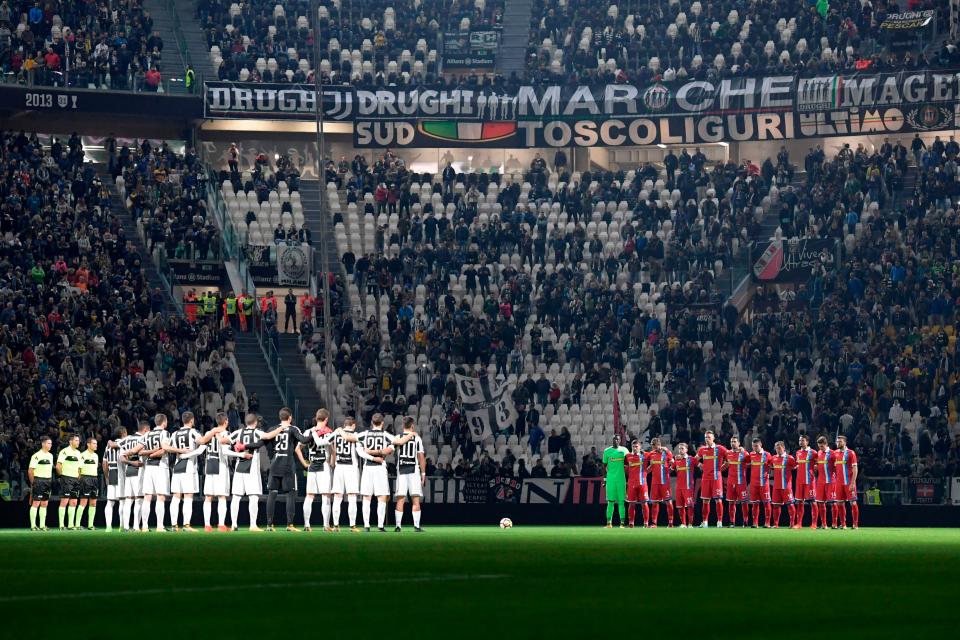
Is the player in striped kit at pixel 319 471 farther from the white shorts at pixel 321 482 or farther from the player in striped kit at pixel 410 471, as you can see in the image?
the player in striped kit at pixel 410 471

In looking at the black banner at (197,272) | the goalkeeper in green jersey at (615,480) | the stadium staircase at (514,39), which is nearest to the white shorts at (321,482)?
the goalkeeper in green jersey at (615,480)

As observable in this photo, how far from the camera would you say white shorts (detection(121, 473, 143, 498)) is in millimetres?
30672

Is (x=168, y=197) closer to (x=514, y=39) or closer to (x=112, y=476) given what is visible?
(x=514, y=39)

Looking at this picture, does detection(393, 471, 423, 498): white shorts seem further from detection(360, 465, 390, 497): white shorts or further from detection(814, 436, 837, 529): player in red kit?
detection(814, 436, 837, 529): player in red kit

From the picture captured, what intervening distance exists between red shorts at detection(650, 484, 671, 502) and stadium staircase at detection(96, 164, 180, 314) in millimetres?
18153

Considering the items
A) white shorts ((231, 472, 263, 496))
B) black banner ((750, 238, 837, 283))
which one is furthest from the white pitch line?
black banner ((750, 238, 837, 283))

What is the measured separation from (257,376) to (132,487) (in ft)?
48.3

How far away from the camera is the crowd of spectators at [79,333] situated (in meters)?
39.9

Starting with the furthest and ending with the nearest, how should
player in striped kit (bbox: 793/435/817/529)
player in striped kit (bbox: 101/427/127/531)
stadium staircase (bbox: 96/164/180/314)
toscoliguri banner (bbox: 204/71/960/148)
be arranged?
toscoliguri banner (bbox: 204/71/960/148) < stadium staircase (bbox: 96/164/180/314) < player in striped kit (bbox: 793/435/817/529) < player in striped kit (bbox: 101/427/127/531)

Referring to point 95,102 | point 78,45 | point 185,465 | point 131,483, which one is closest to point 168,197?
point 95,102

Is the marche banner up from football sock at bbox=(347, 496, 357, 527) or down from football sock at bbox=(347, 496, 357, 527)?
up

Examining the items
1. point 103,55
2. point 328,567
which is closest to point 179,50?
point 103,55

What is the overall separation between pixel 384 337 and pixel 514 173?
11.7 metres

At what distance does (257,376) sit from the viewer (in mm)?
45531
